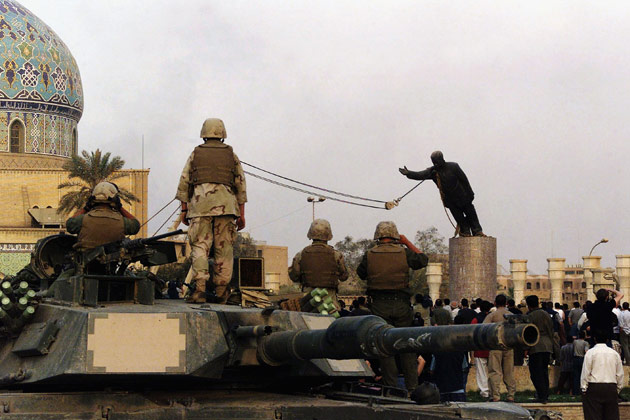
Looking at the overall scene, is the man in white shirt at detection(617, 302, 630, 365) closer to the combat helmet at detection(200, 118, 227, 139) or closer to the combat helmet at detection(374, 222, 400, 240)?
the combat helmet at detection(374, 222, 400, 240)

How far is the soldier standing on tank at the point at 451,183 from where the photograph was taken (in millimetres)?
24875

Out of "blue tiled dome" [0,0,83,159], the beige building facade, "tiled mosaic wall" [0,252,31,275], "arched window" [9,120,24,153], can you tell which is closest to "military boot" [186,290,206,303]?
"tiled mosaic wall" [0,252,31,275]

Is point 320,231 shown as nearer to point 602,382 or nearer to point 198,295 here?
point 602,382

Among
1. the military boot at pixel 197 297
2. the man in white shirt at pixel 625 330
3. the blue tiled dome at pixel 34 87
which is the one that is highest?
the blue tiled dome at pixel 34 87

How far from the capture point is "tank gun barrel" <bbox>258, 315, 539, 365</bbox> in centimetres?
720

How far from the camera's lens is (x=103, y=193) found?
10938mm

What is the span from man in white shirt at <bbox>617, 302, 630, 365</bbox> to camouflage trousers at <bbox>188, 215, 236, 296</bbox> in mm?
11890

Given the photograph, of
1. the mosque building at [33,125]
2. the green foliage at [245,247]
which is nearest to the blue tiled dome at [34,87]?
the mosque building at [33,125]

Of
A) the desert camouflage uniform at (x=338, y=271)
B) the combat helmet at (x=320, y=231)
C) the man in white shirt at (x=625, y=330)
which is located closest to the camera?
the desert camouflage uniform at (x=338, y=271)

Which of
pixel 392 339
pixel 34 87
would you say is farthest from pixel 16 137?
pixel 392 339

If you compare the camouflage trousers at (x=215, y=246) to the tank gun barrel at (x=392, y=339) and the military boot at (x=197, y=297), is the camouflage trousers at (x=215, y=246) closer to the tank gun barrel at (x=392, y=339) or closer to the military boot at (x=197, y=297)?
the military boot at (x=197, y=297)

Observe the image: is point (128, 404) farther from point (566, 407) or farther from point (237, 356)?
point (566, 407)

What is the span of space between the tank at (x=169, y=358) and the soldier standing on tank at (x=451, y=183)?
14.7 meters

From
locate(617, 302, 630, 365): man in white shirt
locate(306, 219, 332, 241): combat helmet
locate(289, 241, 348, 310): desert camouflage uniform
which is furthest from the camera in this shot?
locate(617, 302, 630, 365): man in white shirt
